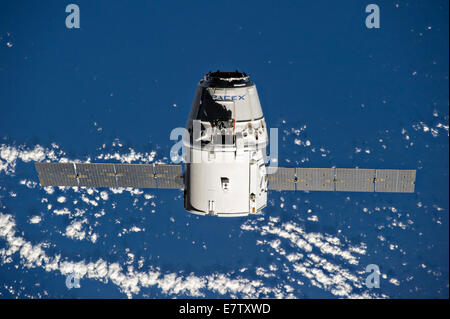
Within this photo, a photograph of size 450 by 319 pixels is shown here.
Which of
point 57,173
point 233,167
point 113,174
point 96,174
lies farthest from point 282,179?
point 57,173

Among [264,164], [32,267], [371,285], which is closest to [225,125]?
[264,164]

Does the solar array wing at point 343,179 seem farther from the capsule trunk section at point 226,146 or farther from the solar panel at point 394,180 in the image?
the capsule trunk section at point 226,146

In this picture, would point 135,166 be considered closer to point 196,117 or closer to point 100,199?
point 196,117

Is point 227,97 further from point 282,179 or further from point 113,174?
point 113,174

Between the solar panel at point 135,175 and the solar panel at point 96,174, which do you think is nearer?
the solar panel at point 135,175

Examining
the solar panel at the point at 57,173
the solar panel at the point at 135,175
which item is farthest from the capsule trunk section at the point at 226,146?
the solar panel at the point at 57,173

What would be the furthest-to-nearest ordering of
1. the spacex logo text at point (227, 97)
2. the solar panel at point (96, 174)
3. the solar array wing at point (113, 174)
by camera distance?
the solar panel at point (96, 174) → the solar array wing at point (113, 174) → the spacex logo text at point (227, 97)
